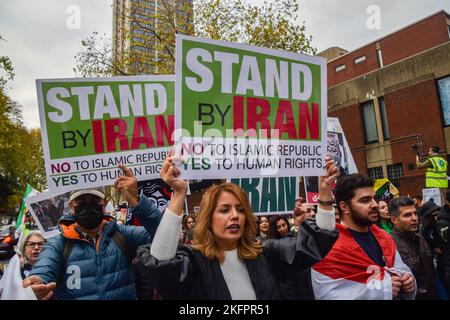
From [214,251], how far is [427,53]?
1801 cm

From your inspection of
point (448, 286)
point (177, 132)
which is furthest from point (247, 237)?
point (448, 286)

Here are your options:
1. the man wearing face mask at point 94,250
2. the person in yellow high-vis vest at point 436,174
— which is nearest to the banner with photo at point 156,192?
the man wearing face mask at point 94,250

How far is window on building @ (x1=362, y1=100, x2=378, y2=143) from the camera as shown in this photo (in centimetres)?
1920

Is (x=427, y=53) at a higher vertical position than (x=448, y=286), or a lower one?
higher

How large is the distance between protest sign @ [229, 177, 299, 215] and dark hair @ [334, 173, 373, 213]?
0.58 metres

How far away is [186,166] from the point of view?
241 cm

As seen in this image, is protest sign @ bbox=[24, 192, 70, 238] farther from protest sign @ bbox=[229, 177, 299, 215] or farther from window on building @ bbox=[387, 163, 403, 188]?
window on building @ bbox=[387, 163, 403, 188]

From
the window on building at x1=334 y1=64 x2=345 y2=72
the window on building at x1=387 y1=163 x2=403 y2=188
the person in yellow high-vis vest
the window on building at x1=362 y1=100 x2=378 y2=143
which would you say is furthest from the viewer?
the window on building at x1=334 y1=64 x2=345 y2=72

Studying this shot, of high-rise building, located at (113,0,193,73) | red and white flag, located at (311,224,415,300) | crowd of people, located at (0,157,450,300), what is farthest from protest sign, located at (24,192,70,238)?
high-rise building, located at (113,0,193,73)

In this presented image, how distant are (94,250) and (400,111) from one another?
17903mm

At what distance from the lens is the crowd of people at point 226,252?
74.4 inches

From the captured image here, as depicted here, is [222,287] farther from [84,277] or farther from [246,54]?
[246,54]

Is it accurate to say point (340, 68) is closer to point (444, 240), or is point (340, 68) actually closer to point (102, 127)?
point (444, 240)

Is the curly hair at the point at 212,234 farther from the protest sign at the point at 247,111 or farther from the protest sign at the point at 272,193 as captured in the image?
the protest sign at the point at 272,193
